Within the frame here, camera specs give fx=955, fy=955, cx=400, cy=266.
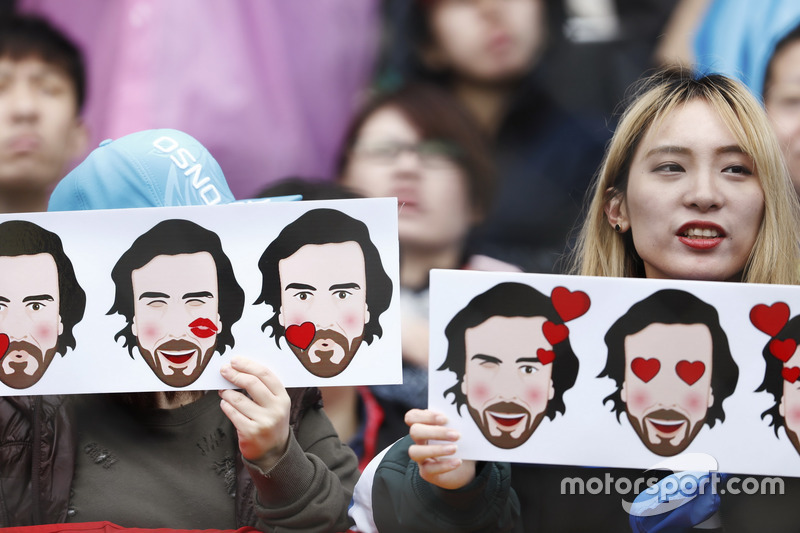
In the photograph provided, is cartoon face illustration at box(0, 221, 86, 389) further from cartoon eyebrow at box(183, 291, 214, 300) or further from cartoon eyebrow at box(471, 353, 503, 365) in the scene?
cartoon eyebrow at box(471, 353, 503, 365)

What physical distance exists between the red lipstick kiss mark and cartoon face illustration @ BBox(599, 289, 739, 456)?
2.24 feet

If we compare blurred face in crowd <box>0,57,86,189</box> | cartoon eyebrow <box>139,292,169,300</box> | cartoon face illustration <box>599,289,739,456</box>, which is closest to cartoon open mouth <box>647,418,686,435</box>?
cartoon face illustration <box>599,289,739,456</box>

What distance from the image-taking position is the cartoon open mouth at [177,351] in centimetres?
168

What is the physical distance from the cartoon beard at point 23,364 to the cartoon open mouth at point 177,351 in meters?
0.20

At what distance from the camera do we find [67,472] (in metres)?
1.72

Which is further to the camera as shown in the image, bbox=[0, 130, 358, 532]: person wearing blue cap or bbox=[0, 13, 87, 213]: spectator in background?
bbox=[0, 13, 87, 213]: spectator in background

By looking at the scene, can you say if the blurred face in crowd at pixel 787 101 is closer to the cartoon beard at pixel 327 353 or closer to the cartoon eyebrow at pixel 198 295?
the cartoon beard at pixel 327 353

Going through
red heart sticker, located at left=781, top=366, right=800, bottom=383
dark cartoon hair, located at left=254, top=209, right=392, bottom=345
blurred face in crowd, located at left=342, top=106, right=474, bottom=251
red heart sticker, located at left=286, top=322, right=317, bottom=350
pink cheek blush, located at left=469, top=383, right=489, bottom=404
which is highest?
blurred face in crowd, located at left=342, top=106, right=474, bottom=251

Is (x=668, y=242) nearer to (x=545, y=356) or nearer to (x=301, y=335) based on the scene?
(x=545, y=356)

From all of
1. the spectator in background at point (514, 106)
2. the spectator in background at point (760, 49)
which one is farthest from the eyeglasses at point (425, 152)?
the spectator in background at point (760, 49)

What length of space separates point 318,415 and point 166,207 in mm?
489

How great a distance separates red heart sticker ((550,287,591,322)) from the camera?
163 centimetres

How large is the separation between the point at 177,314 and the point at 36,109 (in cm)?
169

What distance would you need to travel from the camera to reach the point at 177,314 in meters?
1.70
